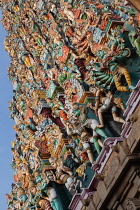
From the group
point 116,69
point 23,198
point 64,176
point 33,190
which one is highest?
point 116,69

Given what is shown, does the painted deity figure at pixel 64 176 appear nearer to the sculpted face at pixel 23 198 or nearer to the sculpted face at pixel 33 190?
the sculpted face at pixel 33 190

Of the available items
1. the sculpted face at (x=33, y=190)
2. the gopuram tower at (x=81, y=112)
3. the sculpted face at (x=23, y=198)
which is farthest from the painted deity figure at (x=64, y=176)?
A: the sculpted face at (x=23, y=198)

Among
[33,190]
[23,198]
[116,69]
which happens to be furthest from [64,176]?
[116,69]

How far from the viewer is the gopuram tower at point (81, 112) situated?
7.15 m

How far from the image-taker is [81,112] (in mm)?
9383

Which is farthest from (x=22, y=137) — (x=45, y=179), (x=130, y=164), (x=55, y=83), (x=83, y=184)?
(x=130, y=164)

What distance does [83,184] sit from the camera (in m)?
8.77

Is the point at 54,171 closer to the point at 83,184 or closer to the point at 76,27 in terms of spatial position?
the point at 83,184

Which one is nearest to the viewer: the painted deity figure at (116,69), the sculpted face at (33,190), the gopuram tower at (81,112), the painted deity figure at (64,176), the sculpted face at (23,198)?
the gopuram tower at (81,112)

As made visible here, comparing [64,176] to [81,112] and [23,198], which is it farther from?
[23,198]

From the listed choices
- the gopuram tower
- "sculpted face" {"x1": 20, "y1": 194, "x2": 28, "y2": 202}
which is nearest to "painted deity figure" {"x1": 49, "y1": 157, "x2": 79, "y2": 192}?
the gopuram tower

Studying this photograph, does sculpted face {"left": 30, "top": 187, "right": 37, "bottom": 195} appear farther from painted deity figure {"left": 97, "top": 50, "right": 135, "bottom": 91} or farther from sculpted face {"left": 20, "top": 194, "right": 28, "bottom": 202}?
painted deity figure {"left": 97, "top": 50, "right": 135, "bottom": 91}

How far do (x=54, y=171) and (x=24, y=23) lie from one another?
29.5ft

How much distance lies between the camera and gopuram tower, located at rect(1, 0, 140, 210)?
23.5 feet
